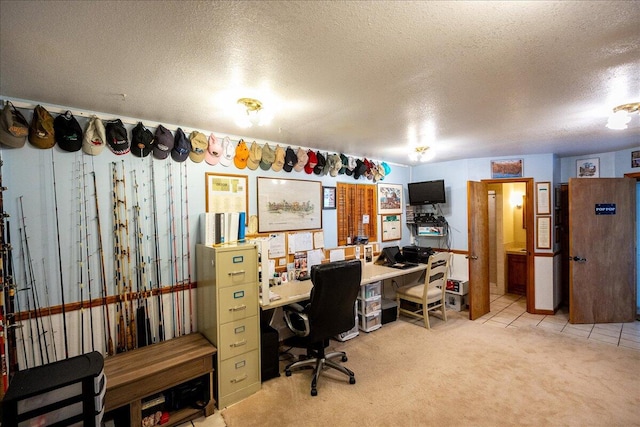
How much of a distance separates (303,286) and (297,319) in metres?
0.51

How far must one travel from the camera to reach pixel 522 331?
362 centimetres

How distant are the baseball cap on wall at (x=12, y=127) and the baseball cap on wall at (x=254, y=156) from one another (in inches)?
65.7

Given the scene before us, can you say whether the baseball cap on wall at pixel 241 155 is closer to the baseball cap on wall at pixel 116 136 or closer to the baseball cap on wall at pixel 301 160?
the baseball cap on wall at pixel 301 160

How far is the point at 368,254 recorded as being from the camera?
431 centimetres

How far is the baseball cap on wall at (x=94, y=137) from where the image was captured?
7.06 ft

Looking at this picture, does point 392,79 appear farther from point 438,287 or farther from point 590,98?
point 438,287

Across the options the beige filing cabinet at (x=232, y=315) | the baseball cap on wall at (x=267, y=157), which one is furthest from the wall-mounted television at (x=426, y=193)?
the beige filing cabinet at (x=232, y=315)

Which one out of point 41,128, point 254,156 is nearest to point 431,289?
point 254,156

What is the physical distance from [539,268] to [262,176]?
4201 millimetres

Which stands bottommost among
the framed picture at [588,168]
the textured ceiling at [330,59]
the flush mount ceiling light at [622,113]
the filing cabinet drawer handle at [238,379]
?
the filing cabinet drawer handle at [238,379]

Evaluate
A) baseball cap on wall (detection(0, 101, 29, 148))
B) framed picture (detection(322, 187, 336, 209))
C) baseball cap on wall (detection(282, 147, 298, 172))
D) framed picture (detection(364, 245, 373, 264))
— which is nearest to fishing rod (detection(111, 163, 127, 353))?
baseball cap on wall (detection(0, 101, 29, 148))

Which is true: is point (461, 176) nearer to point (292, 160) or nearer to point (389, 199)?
point (389, 199)

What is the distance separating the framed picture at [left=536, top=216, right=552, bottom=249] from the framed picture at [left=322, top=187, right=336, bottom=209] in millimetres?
3049

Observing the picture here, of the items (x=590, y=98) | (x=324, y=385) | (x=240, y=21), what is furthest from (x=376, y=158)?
(x=240, y=21)
